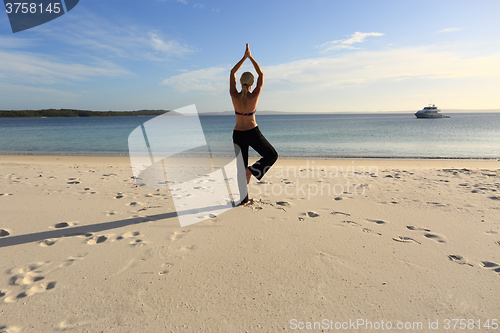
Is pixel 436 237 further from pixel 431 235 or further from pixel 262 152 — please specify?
pixel 262 152

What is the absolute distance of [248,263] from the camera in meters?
2.66

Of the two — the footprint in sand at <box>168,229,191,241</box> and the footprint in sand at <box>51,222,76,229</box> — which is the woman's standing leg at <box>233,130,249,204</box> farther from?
the footprint in sand at <box>51,222,76,229</box>

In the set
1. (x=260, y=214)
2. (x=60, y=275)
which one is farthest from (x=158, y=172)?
(x=60, y=275)

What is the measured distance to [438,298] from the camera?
6.97 feet

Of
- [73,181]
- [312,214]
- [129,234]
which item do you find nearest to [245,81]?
[312,214]

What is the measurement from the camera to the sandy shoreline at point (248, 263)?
1964 mm

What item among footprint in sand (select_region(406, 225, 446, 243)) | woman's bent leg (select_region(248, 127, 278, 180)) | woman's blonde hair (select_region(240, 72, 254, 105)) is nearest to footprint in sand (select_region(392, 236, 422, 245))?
footprint in sand (select_region(406, 225, 446, 243))

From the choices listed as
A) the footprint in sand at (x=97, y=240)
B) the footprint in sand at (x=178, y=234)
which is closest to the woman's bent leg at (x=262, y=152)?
the footprint in sand at (x=178, y=234)

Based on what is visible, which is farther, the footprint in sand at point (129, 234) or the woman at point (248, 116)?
the woman at point (248, 116)

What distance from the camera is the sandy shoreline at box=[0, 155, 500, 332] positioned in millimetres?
1964

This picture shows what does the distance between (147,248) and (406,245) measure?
3.09 meters

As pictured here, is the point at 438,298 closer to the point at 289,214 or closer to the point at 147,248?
the point at 289,214

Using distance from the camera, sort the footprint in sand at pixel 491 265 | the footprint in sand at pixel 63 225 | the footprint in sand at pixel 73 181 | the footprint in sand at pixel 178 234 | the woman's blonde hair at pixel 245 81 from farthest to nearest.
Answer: the footprint in sand at pixel 73 181 → the woman's blonde hair at pixel 245 81 → the footprint in sand at pixel 63 225 → the footprint in sand at pixel 178 234 → the footprint in sand at pixel 491 265

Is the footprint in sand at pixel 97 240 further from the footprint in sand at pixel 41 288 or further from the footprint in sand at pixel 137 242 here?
the footprint in sand at pixel 41 288
